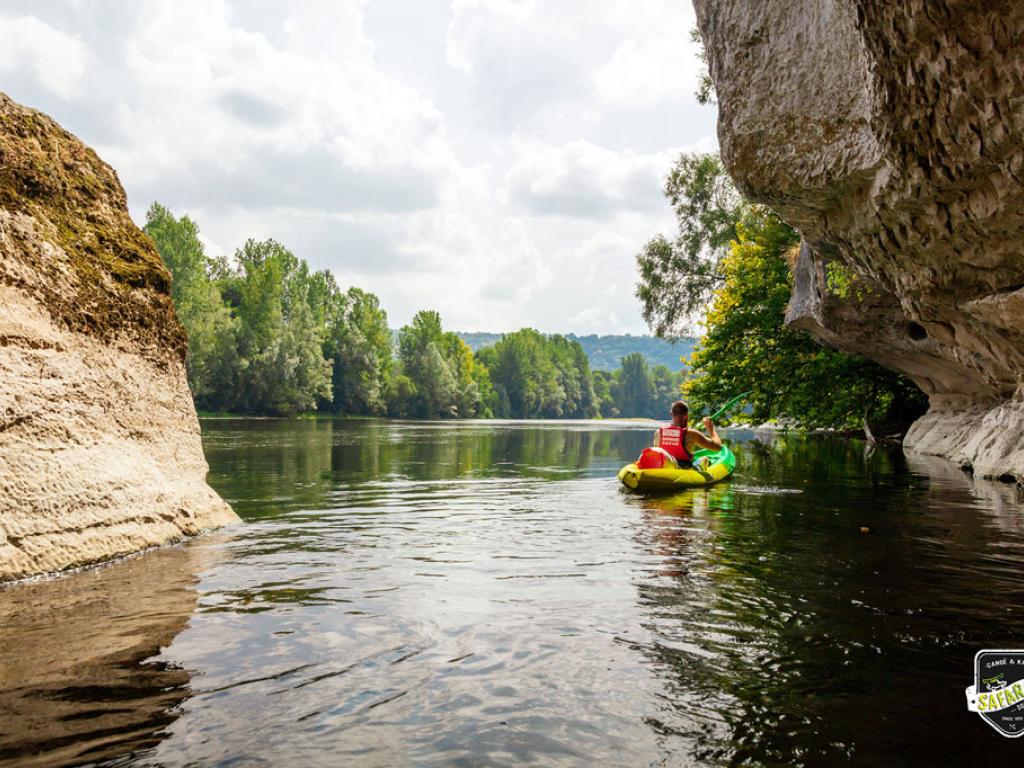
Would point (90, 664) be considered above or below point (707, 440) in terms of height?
below

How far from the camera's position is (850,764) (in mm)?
3146

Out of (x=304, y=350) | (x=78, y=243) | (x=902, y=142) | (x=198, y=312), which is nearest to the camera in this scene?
(x=902, y=142)

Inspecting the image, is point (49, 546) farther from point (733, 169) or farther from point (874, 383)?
point (874, 383)

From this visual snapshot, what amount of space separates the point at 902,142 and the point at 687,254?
33.5 metres

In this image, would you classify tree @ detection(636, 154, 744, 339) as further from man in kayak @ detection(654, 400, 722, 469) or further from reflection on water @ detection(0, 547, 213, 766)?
reflection on water @ detection(0, 547, 213, 766)

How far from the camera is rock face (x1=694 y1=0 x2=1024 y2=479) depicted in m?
6.00

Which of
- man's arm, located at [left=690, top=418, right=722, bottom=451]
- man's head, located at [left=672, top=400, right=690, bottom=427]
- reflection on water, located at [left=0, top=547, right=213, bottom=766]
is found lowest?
reflection on water, located at [left=0, top=547, right=213, bottom=766]

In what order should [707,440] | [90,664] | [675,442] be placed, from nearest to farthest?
[90,664], [675,442], [707,440]

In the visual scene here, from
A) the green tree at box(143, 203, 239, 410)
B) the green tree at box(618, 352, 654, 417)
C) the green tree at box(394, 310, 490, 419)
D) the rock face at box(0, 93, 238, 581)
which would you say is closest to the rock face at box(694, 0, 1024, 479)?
the rock face at box(0, 93, 238, 581)

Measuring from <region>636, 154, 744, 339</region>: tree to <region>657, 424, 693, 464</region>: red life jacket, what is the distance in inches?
1047

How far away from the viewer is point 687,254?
4012 centimetres

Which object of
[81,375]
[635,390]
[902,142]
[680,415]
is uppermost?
[635,390]

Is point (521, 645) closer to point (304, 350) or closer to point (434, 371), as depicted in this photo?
point (304, 350)

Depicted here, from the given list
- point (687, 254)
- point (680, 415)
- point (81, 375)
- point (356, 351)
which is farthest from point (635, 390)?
point (81, 375)
